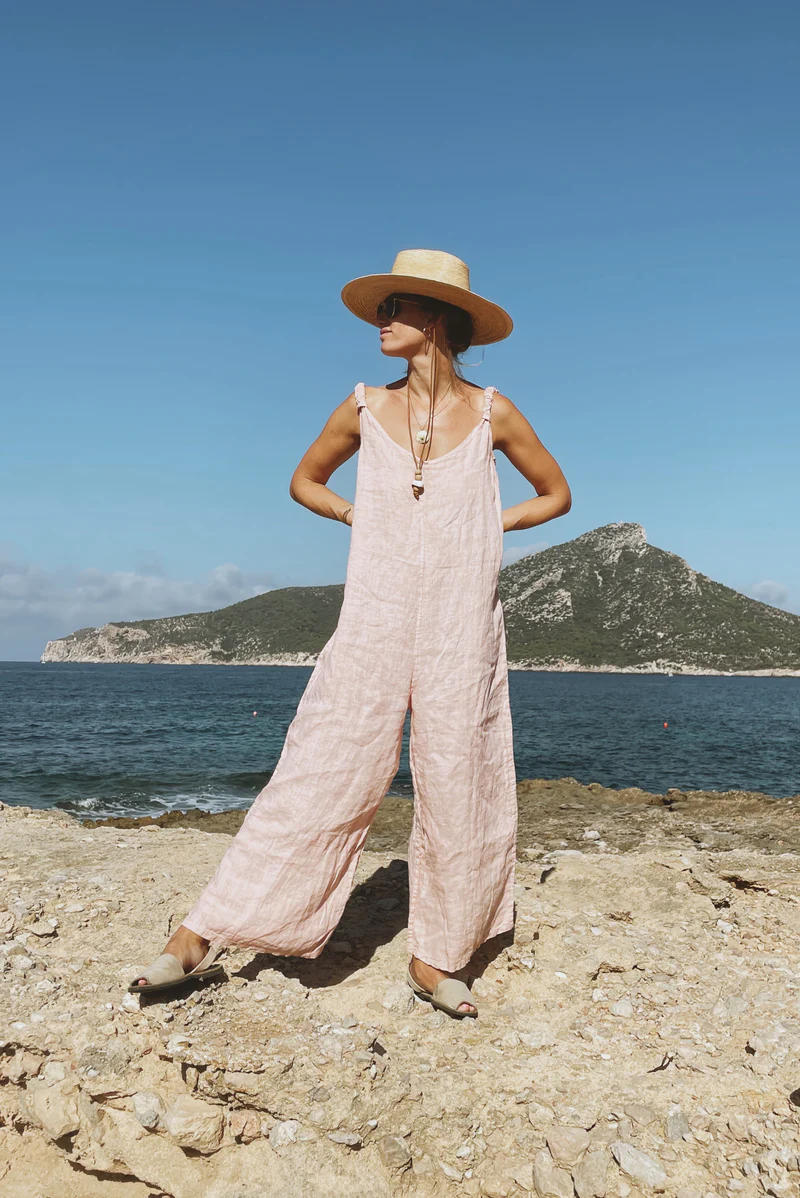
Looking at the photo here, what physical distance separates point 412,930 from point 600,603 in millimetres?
127496

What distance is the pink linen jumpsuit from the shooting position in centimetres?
306

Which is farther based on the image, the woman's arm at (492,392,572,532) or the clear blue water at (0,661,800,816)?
the clear blue water at (0,661,800,816)

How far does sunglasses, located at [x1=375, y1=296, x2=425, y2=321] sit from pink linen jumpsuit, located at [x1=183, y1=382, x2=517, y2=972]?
1.62 feet

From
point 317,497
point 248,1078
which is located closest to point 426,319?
point 317,497

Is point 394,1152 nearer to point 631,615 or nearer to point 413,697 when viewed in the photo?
point 413,697

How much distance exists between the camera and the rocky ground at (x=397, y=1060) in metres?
2.41

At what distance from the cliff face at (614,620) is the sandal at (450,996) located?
11398 centimetres

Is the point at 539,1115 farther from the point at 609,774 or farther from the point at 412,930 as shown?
the point at 609,774

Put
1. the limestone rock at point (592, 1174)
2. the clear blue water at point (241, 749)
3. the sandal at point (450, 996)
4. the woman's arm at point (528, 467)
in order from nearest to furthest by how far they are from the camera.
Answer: the limestone rock at point (592, 1174)
the sandal at point (450, 996)
the woman's arm at point (528, 467)
the clear blue water at point (241, 749)

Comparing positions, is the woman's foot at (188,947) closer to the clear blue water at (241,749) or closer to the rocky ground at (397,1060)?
the rocky ground at (397,1060)

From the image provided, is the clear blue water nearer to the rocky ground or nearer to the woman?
the rocky ground

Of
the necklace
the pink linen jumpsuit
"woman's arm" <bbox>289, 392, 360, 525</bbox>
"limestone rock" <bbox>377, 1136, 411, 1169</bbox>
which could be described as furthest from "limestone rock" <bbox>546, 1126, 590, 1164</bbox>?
the necklace

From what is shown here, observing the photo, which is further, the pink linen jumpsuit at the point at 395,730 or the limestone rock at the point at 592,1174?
the pink linen jumpsuit at the point at 395,730

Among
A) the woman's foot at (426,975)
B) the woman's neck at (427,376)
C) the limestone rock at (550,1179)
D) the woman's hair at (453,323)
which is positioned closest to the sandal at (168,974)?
the woman's foot at (426,975)
